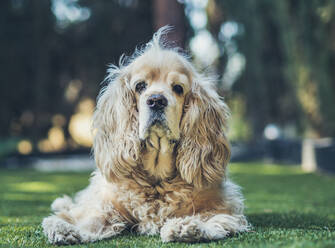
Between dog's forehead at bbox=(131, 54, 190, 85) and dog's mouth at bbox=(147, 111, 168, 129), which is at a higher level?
dog's forehead at bbox=(131, 54, 190, 85)

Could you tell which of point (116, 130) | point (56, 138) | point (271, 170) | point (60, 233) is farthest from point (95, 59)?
point (60, 233)

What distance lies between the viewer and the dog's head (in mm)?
3680

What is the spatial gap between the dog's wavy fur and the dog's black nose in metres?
0.36

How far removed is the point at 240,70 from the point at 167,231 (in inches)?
879

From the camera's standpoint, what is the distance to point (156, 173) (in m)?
3.75

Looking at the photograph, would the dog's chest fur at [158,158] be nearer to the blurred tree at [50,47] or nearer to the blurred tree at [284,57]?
the blurred tree at [284,57]

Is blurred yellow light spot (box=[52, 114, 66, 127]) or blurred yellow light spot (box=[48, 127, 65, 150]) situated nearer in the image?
blurred yellow light spot (box=[52, 114, 66, 127])

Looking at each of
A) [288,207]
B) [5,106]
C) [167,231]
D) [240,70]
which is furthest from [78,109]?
[167,231]

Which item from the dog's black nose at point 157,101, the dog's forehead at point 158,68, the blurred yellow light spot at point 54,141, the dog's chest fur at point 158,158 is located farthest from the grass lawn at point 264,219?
the blurred yellow light spot at point 54,141

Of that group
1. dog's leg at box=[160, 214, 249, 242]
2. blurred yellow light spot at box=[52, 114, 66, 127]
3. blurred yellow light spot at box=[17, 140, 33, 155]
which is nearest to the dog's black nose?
dog's leg at box=[160, 214, 249, 242]

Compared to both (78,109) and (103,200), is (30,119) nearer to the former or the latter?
(78,109)

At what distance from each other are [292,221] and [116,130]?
1954 mm

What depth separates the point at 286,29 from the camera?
43.1ft

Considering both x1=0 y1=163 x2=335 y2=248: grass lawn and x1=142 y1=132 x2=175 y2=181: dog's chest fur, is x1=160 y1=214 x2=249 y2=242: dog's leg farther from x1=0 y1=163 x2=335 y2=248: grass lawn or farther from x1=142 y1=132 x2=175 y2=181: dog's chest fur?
x1=142 y1=132 x2=175 y2=181: dog's chest fur
